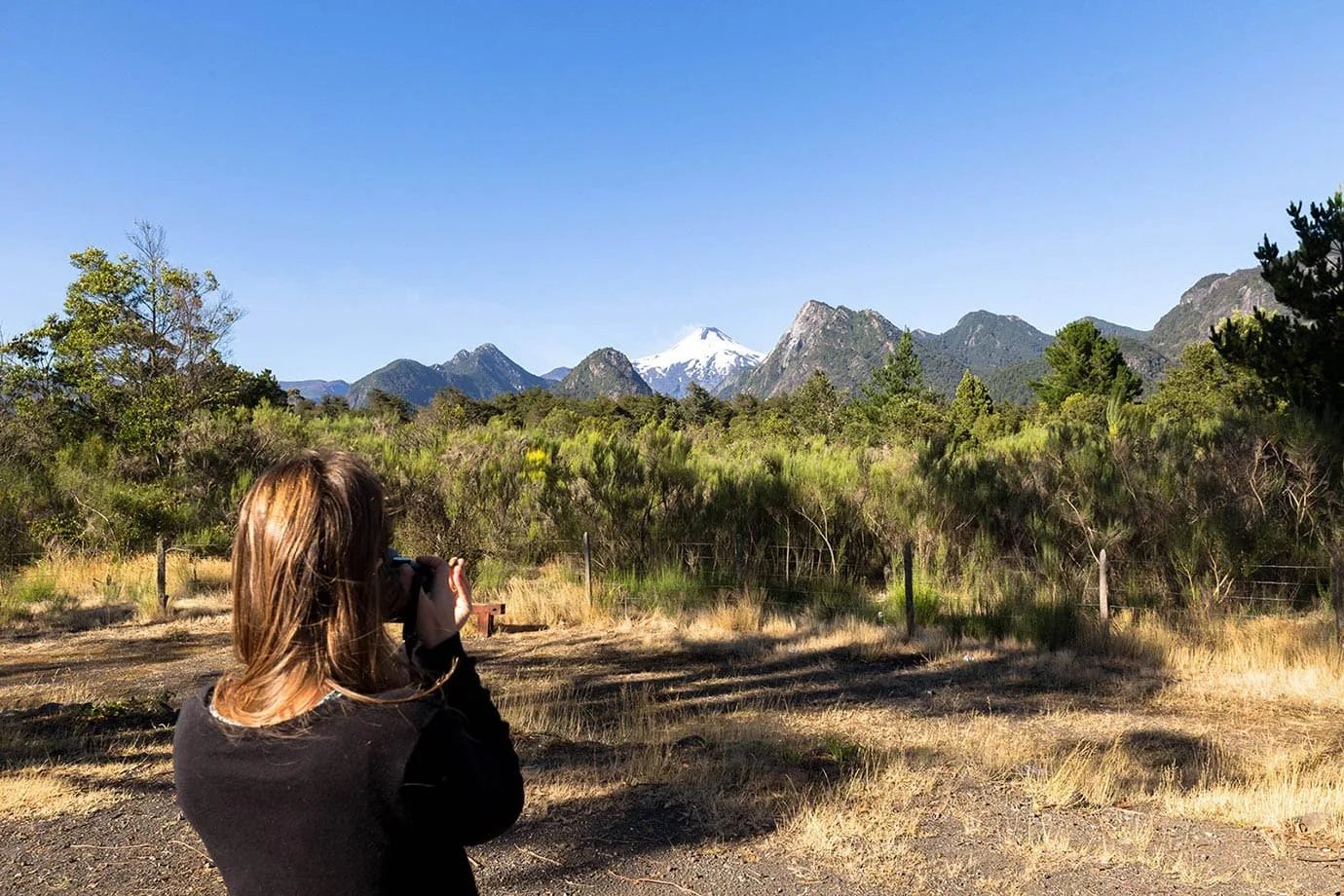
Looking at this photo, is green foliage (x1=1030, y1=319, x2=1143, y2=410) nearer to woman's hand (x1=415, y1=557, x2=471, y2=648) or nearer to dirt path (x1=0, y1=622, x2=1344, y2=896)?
dirt path (x1=0, y1=622, x2=1344, y2=896)

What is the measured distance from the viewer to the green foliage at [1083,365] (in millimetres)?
46438

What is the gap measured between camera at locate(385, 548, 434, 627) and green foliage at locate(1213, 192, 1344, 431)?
39.0 ft

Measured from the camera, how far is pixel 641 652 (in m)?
9.88

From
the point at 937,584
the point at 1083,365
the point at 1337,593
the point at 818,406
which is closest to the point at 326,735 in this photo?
the point at 1337,593

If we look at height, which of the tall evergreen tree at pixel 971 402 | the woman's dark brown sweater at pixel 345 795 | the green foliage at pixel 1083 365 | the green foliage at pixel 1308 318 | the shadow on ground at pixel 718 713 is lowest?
the shadow on ground at pixel 718 713

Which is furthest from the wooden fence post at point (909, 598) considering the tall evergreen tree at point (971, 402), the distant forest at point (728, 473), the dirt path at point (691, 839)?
the tall evergreen tree at point (971, 402)

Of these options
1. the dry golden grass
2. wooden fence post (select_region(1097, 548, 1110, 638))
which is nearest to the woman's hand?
wooden fence post (select_region(1097, 548, 1110, 638))

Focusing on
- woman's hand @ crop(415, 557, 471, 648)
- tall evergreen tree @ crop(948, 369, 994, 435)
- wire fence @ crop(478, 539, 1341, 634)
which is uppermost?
tall evergreen tree @ crop(948, 369, 994, 435)

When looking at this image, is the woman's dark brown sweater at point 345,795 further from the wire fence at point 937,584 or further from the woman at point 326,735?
the wire fence at point 937,584

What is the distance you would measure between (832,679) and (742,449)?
7981 mm

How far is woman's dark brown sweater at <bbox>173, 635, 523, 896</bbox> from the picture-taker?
42.6 inches

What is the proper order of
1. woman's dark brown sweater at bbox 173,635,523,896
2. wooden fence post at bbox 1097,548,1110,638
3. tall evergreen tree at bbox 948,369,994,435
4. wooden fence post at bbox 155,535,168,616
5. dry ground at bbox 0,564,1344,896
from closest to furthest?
woman's dark brown sweater at bbox 173,635,523,896 < dry ground at bbox 0,564,1344,896 < wooden fence post at bbox 1097,548,1110,638 < wooden fence post at bbox 155,535,168,616 < tall evergreen tree at bbox 948,369,994,435

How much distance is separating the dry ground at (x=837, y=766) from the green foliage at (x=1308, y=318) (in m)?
3.57

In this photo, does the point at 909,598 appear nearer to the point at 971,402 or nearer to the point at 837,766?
the point at 837,766
